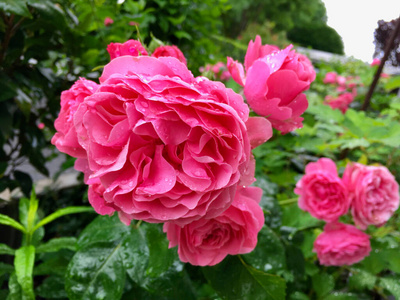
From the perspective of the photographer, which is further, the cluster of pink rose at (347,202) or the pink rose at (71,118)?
the cluster of pink rose at (347,202)

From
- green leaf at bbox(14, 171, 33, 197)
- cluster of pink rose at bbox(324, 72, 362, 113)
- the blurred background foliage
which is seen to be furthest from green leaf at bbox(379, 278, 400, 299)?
green leaf at bbox(14, 171, 33, 197)

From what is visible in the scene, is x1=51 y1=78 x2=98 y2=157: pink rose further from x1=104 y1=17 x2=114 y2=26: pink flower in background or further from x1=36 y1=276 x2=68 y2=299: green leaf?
x1=104 y1=17 x2=114 y2=26: pink flower in background

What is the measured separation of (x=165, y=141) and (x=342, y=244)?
25.2 inches

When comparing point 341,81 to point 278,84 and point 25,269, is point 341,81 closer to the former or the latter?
point 278,84

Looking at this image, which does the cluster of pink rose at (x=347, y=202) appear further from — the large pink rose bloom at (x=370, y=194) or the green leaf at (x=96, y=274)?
the green leaf at (x=96, y=274)

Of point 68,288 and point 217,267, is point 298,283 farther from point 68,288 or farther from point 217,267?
point 68,288

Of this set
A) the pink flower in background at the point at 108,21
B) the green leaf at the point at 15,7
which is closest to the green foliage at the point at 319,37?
the pink flower in background at the point at 108,21

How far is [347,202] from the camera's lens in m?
0.74

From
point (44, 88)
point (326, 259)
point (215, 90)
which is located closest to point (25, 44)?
point (44, 88)

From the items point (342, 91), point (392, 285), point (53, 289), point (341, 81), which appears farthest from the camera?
point (341, 81)

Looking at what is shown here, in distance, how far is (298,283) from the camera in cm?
82

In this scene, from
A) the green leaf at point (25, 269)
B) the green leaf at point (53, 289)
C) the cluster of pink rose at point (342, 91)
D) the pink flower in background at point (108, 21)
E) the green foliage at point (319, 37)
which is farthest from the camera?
the green foliage at point (319, 37)

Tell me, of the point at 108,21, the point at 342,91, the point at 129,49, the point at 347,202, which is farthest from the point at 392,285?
the point at 342,91

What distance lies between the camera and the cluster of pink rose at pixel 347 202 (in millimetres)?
731
